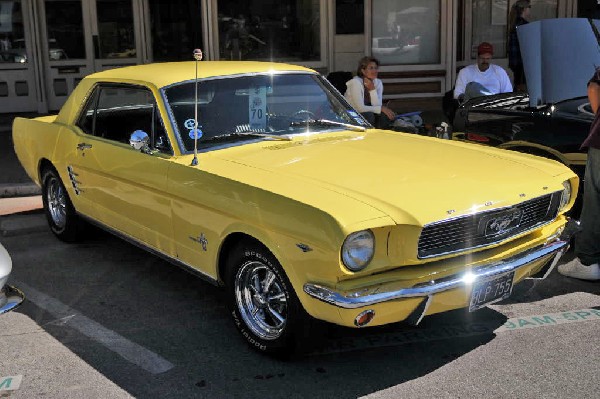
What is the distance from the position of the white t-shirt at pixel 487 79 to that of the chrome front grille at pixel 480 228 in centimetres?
460

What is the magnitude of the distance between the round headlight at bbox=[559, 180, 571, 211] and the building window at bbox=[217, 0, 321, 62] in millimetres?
8874

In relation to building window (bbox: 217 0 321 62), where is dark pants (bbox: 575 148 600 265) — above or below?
below

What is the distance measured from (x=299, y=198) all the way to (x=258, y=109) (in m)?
1.48

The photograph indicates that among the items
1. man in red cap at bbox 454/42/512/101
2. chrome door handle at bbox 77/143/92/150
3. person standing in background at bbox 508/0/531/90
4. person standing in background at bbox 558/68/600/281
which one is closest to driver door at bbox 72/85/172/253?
chrome door handle at bbox 77/143/92/150

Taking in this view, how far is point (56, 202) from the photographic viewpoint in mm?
6332

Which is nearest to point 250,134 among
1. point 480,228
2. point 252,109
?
point 252,109

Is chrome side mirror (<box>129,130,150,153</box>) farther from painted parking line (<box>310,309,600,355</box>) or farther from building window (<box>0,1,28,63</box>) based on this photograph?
building window (<box>0,1,28,63</box>)

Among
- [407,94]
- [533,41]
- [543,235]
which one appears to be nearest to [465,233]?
[543,235]

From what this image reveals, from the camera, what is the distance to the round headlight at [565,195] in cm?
421

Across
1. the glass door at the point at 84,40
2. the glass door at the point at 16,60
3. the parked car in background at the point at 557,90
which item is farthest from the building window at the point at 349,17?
the parked car in background at the point at 557,90

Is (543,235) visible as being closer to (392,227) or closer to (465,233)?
(465,233)

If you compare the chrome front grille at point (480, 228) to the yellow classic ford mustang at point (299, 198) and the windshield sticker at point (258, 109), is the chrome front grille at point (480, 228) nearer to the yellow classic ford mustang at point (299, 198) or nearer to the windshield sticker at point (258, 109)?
the yellow classic ford mustang at point (299, 198)

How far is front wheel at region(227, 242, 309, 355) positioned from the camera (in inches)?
146

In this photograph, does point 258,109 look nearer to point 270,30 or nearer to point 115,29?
point 270,30
